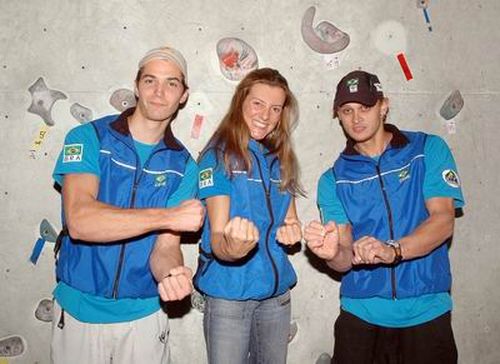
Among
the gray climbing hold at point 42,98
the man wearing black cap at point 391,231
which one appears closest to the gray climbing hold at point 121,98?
the gray climbing hold at point 42,98

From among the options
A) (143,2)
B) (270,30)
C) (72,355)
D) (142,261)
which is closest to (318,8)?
(270,30)

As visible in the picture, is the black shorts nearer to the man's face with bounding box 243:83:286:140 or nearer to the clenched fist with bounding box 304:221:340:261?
the clenched fist with bounding box 304:221:340:261

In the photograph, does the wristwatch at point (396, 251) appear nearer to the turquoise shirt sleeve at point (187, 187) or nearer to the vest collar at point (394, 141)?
the vest collar at point (394, 141)

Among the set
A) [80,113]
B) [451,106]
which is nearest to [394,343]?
[451,106]

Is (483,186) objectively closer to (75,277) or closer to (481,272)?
(481,272)

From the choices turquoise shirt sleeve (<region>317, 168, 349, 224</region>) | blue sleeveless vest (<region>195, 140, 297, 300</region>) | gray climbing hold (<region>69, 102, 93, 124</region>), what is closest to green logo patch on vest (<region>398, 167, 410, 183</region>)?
turquoise shirt sleeve (<region>317, 168, 349, 224</region>)

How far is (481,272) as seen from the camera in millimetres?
2611

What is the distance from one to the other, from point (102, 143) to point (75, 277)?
528mm

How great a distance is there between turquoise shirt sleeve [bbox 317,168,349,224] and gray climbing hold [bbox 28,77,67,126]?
4.40 ft

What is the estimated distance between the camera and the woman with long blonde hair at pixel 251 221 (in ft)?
5.90

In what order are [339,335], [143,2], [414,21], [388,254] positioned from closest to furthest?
1. [388,254]
2. [339,335]
3. [143,2]
4. [414,21]

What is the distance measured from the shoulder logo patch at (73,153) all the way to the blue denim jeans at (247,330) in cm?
76

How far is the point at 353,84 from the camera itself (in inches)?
79.5

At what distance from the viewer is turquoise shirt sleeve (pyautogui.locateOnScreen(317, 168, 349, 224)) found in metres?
2.05
